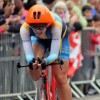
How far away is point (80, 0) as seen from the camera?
11.9 meters

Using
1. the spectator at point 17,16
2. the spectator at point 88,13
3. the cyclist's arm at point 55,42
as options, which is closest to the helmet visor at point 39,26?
the cyclist's arm at point 55,42

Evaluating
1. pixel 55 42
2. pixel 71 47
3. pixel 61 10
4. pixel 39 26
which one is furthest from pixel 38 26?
pixel 71 47

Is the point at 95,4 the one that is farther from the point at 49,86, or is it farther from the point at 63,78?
the point at 49,86

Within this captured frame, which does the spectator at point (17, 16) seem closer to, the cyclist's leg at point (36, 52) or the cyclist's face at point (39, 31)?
the cyclist's leg at point (36, 52)

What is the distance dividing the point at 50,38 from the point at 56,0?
12.7ft

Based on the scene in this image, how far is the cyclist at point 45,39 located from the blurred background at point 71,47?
80.5 inches

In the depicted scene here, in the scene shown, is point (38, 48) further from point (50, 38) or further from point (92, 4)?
point (92, 4)

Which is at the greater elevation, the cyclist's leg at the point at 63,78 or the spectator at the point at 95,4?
the spectator at the point at 95,4

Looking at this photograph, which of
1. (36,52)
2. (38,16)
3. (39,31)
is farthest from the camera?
(36,52)

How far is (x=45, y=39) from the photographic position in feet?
23.9

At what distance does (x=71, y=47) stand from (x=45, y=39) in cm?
334

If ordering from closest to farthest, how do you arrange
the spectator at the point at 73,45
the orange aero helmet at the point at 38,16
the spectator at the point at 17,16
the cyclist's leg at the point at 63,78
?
the orange aero helmet at the point at 38,16, the cyclist's leg at the point at 63,78, the spectator at the point at 17,16, the spectator at the point at 73,45

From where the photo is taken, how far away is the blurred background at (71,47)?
30.5 feet

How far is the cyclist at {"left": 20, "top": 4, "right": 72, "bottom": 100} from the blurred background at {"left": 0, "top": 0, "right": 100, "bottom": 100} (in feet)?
6.70
